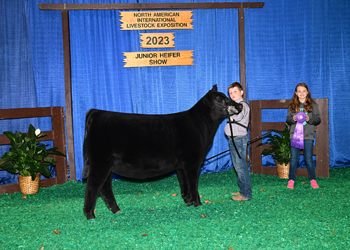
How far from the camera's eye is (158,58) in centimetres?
532

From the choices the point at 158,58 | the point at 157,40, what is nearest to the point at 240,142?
the point at 158,58

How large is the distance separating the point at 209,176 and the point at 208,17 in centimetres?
283

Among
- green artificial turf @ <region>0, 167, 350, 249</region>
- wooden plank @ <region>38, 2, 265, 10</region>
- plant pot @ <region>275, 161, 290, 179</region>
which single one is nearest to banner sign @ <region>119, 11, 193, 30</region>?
wooden plank @ <region>38, 2, 265, 10</region>

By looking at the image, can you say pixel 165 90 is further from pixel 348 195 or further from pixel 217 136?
pixel 348 195

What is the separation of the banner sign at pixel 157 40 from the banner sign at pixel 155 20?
0.38 feet

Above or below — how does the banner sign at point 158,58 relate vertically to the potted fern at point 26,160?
above

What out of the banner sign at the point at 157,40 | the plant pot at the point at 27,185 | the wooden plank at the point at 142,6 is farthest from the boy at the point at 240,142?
Result: the plant pot at the point at 27,185

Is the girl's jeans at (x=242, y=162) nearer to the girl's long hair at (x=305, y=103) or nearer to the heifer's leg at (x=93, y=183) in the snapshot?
the girl's long hair at (x=305, y=103)

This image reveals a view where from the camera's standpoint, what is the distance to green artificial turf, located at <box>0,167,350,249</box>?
8.64ft

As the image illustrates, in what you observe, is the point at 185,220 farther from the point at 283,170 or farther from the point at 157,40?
the point at 157,40

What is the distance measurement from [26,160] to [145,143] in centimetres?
231

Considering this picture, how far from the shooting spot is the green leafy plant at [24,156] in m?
4.46

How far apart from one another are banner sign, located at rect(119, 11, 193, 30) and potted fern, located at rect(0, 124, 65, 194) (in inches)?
91.3

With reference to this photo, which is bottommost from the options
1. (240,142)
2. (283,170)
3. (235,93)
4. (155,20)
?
(283,170)
